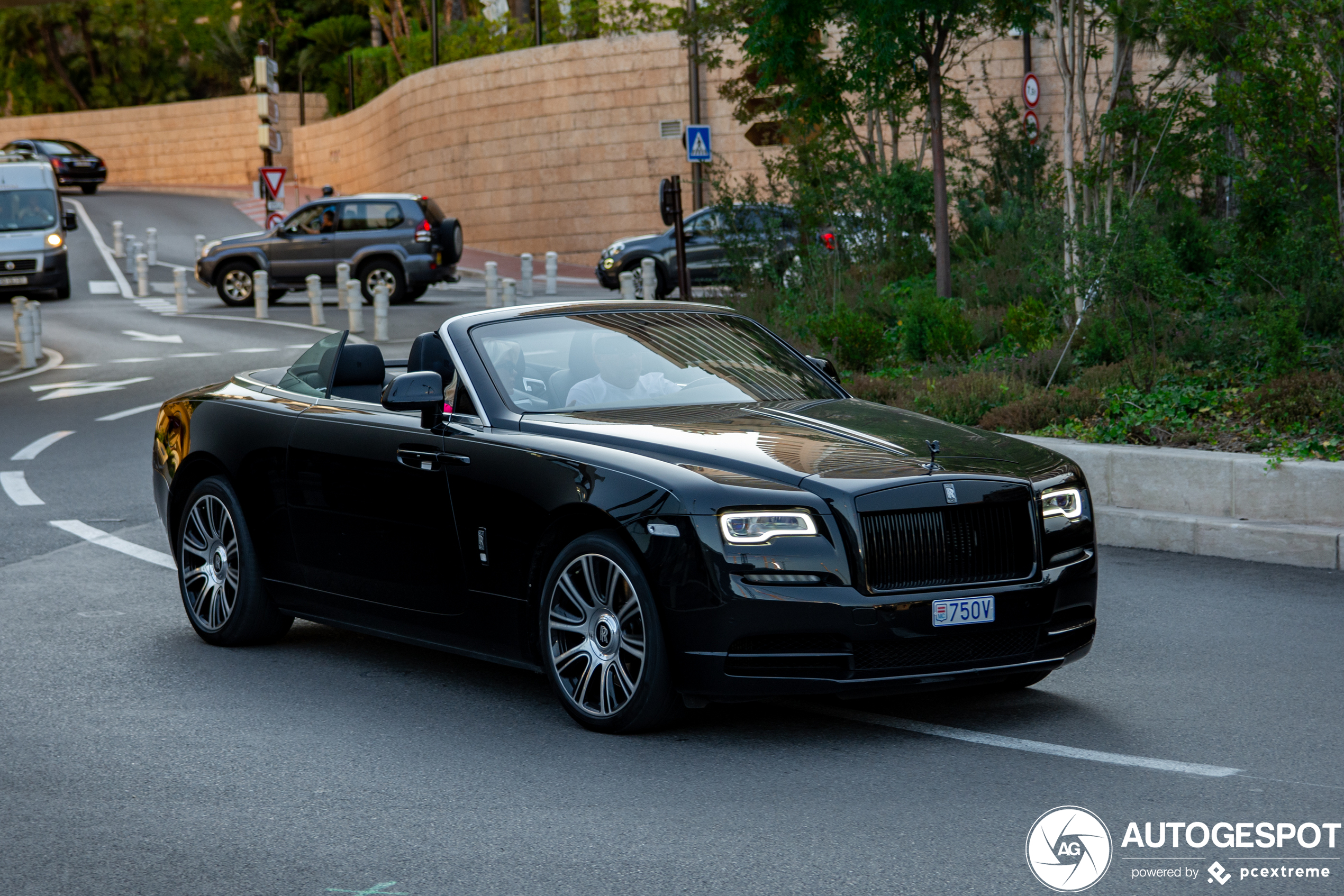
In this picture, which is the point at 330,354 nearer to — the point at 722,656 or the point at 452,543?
the point at 452,543

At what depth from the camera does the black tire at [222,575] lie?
741 cm

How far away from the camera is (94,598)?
28.5ft

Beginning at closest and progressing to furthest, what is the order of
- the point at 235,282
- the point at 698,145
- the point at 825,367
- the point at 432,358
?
the point at 432,358 < the point at 825,367 < the point at 698,145 < the point at 235,282

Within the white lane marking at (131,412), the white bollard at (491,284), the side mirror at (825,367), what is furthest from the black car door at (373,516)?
the white bollard at (491,284)

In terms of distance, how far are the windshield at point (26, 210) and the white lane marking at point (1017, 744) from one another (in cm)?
3110

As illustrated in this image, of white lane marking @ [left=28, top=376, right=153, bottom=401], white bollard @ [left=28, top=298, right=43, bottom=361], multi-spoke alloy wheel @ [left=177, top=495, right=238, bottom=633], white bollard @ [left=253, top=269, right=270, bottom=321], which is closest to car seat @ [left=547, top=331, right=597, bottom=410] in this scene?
multi-spoke alloy wheel @ [left=177, top=495, right=238, bottom=633]

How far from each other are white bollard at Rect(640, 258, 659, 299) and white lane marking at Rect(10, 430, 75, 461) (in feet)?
43.5

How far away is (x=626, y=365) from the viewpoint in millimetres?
6719

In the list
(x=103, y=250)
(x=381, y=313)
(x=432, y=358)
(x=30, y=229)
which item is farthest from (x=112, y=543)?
(x=103, y=250)

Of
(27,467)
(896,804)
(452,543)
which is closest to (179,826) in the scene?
(452,543)

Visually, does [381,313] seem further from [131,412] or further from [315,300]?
[131,412]

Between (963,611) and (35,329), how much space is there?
2068cm

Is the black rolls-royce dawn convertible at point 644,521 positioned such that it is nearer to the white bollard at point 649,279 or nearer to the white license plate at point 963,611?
the white license plate at point 963,611

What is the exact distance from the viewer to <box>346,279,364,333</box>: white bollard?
25.6 m
